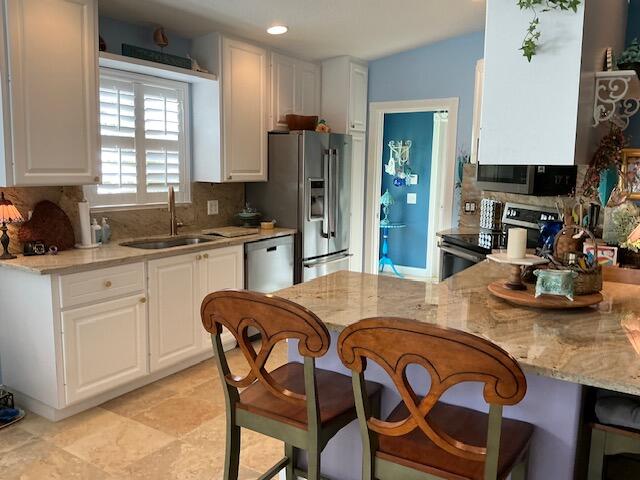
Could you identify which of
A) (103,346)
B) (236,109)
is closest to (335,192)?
(236,109)

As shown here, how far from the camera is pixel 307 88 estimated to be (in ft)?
16.9

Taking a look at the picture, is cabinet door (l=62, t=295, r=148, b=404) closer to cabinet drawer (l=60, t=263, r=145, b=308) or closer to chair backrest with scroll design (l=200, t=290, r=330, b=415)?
cabinet drawer (l=60, t=263, r=145, b=308)

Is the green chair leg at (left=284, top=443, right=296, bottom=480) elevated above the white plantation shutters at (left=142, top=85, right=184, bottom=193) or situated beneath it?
situated beneath

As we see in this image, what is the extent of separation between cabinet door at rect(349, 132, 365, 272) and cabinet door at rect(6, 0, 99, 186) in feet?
9.34

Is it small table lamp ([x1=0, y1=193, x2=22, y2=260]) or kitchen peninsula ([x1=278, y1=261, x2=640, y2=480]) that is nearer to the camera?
kitchen peninsula ([x1=278, y1=261, x2=640, y2=480])

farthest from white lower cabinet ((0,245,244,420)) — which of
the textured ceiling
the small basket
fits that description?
the small basket

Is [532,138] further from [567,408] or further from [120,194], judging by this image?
[120,194]

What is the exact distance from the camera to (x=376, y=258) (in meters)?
5.88

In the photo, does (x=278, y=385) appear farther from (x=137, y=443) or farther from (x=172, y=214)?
(x=172, y=214)

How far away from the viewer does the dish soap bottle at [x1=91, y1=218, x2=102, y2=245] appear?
138 inches

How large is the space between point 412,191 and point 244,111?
3.18m

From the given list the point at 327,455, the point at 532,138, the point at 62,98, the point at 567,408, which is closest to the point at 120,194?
the point at 62,98

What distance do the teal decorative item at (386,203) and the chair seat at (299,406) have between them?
5226 mm

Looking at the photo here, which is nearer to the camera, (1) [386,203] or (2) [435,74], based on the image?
(2) [435,74]
